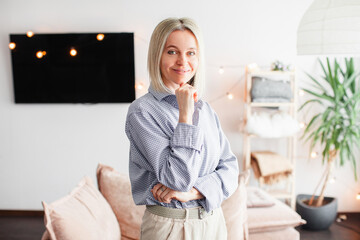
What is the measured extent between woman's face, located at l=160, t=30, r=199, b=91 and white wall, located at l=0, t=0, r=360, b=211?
231 cm

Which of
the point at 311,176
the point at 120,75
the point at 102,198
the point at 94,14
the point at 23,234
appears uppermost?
the point at 94,14

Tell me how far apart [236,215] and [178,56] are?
3.86ft

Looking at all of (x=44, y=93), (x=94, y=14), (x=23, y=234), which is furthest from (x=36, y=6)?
(x=23, y=234)

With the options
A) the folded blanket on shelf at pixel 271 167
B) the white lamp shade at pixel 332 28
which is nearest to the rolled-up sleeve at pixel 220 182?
the white lamp shade at pixel 332 28

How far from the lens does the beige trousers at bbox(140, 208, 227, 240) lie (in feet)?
3.52

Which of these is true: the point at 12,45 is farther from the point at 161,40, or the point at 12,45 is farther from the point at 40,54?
the point at 161,40

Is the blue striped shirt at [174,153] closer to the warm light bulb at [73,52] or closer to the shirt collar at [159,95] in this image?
the shirt collar at [159,95]

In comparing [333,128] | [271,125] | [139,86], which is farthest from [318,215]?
[139,86]

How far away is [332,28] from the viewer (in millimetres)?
1299

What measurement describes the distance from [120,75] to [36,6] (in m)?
1.13

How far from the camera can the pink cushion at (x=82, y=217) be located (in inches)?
62.4

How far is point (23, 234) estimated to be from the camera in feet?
10.1

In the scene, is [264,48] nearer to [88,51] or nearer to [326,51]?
[88,51]

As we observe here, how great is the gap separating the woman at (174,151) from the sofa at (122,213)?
0.73 meters
